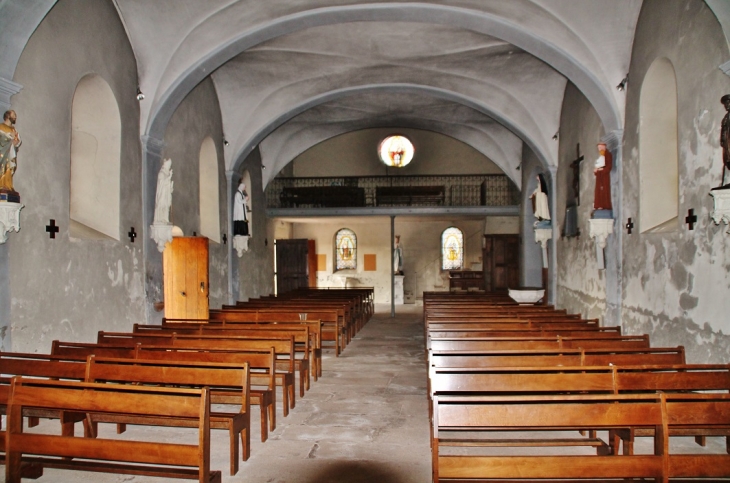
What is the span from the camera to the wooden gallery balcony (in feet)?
58.4

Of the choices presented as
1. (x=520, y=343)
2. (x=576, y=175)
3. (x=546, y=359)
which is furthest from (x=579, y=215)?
(x=546, y=359)

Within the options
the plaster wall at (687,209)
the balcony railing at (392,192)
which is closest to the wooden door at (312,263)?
the balcony railing at (392,192)

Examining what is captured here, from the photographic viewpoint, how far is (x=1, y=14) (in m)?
5.36

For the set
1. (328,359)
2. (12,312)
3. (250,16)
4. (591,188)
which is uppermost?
(250,16)

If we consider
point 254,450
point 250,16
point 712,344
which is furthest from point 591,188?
point 254,450

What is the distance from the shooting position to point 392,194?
20.8m

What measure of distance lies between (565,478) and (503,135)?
52.0ft

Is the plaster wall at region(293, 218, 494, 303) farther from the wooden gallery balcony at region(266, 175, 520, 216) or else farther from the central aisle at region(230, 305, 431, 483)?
the central aisle at region(230, 305, 431, 483)

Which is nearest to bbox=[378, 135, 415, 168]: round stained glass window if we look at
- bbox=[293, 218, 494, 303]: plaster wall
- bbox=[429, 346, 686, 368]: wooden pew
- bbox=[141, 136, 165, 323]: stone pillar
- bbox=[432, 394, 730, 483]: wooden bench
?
bbox=[293, 218, 494, 303]: plaster wall

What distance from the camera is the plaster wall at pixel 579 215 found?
31.7 feet

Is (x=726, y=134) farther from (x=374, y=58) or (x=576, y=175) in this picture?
(x=374, y=58)

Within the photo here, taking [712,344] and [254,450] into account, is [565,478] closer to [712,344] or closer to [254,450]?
A: [254,450]

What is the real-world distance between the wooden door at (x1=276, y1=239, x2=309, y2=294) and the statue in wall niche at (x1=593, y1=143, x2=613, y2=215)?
12.9 m

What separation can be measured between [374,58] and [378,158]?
410 inches
